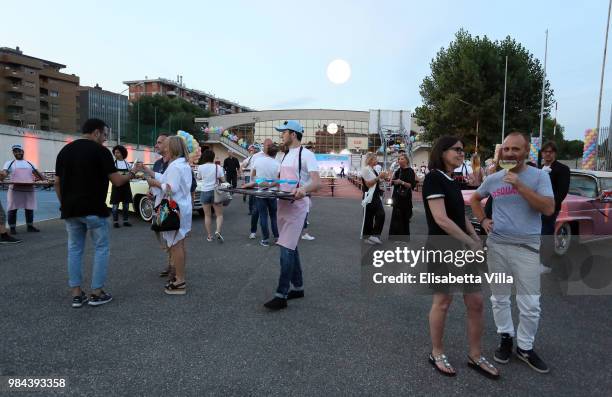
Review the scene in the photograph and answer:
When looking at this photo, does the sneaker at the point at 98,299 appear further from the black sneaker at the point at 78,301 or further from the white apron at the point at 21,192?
the white apron at the point at 21,192

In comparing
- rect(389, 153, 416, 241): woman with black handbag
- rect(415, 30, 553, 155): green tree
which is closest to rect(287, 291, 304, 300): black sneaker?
rect(389, 153, 416, 241): woman with black handbag

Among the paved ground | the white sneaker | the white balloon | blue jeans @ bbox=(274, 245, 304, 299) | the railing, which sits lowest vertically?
the paved ground

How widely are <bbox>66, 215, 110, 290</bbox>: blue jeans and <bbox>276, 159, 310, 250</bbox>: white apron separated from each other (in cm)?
193

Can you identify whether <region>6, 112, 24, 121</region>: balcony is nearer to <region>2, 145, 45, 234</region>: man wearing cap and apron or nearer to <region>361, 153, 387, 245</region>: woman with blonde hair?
<region>2, 145, 45, 234</region>: man wearing cap and apron

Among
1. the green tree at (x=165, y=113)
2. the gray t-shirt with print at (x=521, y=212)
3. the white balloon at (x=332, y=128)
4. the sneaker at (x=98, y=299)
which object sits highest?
the green tree at (x=165, y=113)

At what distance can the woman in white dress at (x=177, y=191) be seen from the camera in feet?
14.1

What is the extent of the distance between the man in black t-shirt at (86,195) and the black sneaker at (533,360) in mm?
4058

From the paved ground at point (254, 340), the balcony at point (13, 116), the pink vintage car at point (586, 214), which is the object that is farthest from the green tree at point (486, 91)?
the balcony at point (13, 116)

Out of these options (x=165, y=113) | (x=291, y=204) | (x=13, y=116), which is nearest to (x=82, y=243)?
(x=291, y=204)

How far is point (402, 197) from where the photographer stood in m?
7.42

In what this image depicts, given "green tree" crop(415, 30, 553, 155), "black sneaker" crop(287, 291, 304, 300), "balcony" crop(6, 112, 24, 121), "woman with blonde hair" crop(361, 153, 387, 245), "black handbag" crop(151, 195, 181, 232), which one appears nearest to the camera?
"black handbag" crop(151, 195, 181, 232)

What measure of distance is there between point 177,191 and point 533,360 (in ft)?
12.4

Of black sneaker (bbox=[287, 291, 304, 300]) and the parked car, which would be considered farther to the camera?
the parked car

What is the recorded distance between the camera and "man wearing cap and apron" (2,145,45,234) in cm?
761
